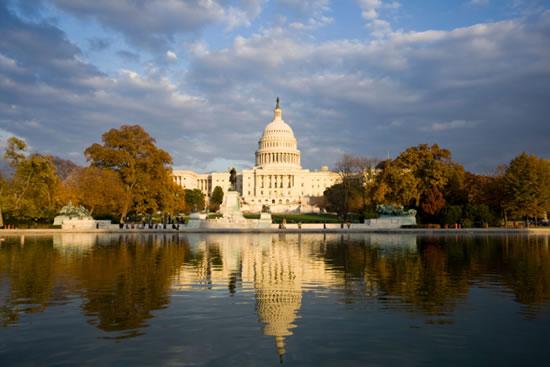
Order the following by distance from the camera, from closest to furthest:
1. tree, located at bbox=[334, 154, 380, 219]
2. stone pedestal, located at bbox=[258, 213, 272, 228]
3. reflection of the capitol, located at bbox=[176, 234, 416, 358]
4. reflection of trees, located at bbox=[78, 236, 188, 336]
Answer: reflection of trees, located at bbox=[78, 236, 188, 336] → reflection of the capitol, located at bbox=[176, 234, 416, 358] → stone pedestal, located at bbox=[258, 213, 272, 228] → tree, located at bbox=[334, 154, 380, 219]

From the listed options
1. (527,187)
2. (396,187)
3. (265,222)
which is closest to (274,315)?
(265,222)

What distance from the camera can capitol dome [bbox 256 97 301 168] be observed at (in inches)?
5856

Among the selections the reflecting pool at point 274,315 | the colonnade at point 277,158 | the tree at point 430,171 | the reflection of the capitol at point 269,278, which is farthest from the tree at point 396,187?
the colonnade at point 277,158

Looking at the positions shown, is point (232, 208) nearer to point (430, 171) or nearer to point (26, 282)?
point (430, 171)

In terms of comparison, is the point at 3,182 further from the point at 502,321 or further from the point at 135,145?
the point at 502,321

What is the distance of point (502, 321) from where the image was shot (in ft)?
30.4

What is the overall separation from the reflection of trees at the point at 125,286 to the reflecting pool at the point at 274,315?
0.04 metres

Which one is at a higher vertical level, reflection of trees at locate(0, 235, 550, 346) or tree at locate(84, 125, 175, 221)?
tree at locate(84, 125, 175, 221)

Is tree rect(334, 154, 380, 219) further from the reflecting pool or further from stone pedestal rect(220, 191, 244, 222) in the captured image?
the reflecting pool

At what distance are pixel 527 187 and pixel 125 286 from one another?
4757 centimetres

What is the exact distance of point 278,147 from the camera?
488 feet

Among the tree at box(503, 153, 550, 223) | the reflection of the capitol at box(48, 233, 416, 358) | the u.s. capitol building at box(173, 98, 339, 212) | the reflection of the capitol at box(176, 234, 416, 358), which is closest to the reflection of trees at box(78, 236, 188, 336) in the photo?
the reflection of the capitol at box(48, 233, 416, 358)

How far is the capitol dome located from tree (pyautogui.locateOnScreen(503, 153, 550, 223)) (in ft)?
326

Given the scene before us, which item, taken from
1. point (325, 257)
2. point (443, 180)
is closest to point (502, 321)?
point (325, 257)
